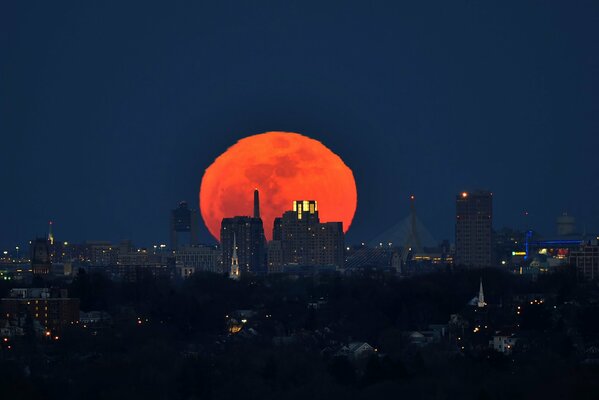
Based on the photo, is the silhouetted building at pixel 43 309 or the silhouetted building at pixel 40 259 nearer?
the silhouetted building at pixel 43 309

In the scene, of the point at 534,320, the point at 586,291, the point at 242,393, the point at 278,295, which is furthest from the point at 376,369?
the point at 278,295

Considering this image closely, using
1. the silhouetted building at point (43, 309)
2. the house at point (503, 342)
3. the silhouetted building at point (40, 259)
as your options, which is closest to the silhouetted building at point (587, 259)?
the silhouetted building at point (40, 259)

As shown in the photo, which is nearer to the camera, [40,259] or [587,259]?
[40,259]

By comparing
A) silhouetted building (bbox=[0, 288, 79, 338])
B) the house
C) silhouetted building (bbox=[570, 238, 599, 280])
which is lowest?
the house

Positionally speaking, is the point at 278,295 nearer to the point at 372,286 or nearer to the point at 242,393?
the point at 372,286

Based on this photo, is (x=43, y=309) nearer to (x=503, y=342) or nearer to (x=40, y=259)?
(x=503, y=342)

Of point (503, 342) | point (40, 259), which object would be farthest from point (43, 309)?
point (40, 259)

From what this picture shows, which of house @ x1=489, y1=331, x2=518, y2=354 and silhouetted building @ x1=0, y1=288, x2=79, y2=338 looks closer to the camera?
house @ x1=489, y1=331, x2=518, y2=354

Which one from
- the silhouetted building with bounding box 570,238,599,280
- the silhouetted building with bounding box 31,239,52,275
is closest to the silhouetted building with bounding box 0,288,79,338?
the silhouetted building with bounding box 31,239,52,275

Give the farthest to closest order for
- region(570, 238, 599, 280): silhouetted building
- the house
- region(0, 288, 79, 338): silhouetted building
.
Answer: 1. region(570, 238, 599, 280): silhouetted building
2. region(0, 288, 79, 338): silhouetted building
3. the house

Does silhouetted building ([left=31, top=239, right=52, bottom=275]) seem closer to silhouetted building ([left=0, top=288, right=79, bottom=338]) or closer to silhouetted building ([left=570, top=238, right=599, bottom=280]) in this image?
silhouetted building ([left=570, top=238, right=599, bottom=280])

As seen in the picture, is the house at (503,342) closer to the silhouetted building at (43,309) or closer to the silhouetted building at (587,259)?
the silhouetted building at (43,309)
